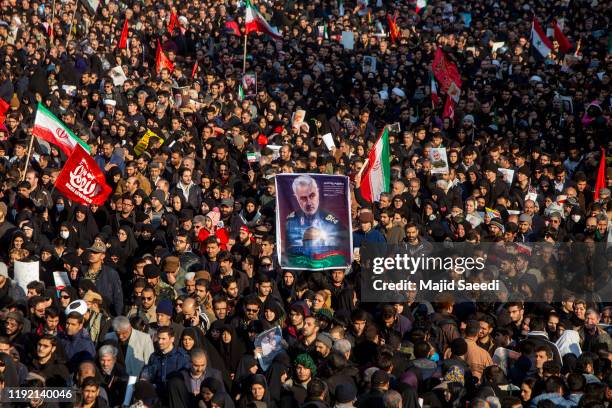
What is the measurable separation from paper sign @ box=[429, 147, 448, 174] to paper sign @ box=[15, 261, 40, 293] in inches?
272

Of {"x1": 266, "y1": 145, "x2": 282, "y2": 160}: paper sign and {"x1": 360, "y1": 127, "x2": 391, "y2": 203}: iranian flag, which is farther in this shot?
{"x1": 266, "y1": 145, "x2": 282, "y2": 160}: paper sign

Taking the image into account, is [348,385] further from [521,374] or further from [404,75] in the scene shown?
[404,75]

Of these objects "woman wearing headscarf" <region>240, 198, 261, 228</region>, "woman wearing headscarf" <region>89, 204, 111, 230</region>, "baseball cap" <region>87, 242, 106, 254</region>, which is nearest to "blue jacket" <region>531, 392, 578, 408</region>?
"baseball cap" <region>87, 242, 106, 254</region>

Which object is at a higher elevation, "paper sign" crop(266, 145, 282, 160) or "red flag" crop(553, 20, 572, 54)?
"red flag" crop(553, 20, 572, 54)

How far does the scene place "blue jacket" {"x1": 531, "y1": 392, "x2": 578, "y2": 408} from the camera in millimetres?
8250

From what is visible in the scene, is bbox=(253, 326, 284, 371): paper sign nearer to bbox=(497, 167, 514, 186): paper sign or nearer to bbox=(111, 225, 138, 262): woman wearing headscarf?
bbox=(111, 225, 138, 262): woman wearing headscarf

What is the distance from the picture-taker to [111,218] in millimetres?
13047

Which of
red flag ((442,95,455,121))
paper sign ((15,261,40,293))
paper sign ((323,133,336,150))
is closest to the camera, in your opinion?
paper sign ((15,261,40,293))

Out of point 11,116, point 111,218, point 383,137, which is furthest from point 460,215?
point 11,116

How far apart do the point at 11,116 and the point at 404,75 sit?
9.75 m

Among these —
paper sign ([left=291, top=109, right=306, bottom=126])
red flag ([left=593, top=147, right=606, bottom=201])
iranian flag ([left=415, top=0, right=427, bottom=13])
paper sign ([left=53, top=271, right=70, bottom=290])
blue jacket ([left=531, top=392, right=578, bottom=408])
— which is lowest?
blue jacket ([left=531, top=392, right=578, bottom=408])

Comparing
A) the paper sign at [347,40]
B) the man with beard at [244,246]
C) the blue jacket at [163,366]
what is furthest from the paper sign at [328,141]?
the blue jacket at [163,366]

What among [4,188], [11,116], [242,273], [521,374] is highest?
[11,116]

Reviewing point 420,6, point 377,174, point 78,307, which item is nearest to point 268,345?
point 78,307
